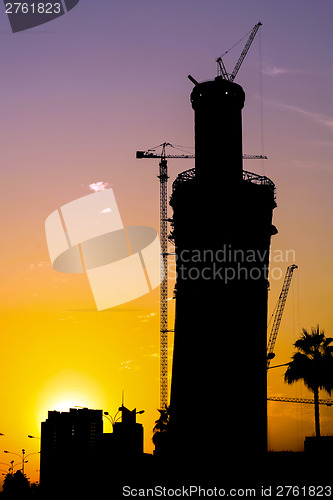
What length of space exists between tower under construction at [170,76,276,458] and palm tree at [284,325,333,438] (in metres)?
18.9

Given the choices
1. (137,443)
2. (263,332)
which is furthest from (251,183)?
(137,443)

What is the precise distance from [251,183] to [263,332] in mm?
21669

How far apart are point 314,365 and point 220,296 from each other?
73.3 feet

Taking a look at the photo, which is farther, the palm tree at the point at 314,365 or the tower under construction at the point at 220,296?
the tower under construction at the point at 220,296

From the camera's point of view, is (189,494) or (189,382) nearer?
(189,494)

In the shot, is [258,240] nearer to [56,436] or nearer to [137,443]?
[137,443]

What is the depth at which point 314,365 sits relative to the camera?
246ft

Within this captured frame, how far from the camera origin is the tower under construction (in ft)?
307

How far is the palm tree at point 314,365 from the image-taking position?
243ft

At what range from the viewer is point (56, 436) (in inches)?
7549

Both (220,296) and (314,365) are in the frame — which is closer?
(314,365)

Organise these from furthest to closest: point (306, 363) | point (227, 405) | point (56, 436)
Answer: point (56, 436) → point (227, 405) → point (306, 363)

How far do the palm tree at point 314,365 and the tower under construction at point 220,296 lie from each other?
744 inches

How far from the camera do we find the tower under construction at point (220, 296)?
307 feet
